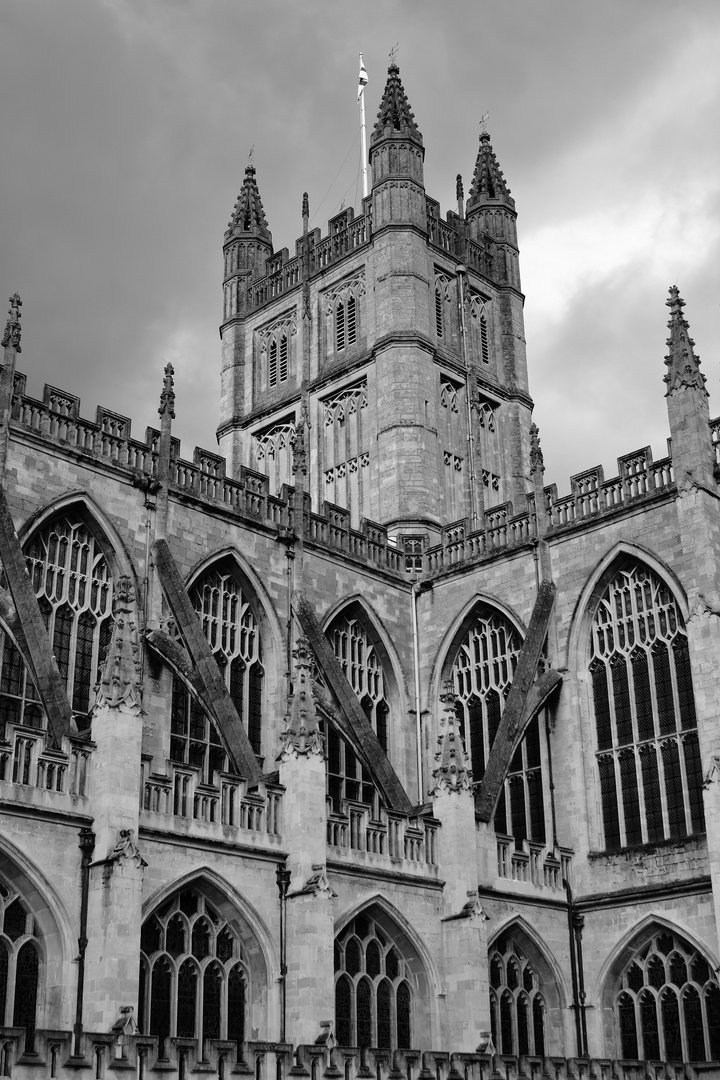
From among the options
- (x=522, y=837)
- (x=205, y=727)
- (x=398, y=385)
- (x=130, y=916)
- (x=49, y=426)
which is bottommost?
(x=130, y=916)

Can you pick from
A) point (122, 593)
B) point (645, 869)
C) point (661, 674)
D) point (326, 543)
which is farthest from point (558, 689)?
point (122, 593)

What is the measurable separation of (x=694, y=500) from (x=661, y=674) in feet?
12.9

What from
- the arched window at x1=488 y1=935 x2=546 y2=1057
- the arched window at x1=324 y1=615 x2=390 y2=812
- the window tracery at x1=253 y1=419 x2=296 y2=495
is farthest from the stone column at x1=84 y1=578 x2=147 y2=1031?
the window tracery at x1=253 y1=419 x2=296 y2=495

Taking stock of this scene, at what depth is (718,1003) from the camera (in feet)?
84.6

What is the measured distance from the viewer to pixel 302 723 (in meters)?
24.2

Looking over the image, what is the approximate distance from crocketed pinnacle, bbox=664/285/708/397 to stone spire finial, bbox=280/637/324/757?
11.6m

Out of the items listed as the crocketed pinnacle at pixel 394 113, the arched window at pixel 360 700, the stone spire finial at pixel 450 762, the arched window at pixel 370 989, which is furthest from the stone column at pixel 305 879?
the crocketed pinnacle at pixel 394 113

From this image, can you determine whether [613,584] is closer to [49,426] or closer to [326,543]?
[326,543]

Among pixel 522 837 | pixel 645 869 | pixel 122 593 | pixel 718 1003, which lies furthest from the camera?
pixel 522 837

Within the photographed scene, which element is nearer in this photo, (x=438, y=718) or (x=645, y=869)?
(x=645, y=869)

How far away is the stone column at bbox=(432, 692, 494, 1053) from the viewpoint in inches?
970

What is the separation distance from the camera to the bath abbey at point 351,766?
2045cm

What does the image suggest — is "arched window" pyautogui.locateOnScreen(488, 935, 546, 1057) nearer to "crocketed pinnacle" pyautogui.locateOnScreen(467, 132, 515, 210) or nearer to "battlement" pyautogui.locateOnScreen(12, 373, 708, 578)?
"battlement" pyautogui.locateOnScreen(12, 373, 708, 578)

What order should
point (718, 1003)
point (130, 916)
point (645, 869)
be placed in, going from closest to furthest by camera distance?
point (130, 916) < point (718, 1003) < point (645, 869)
